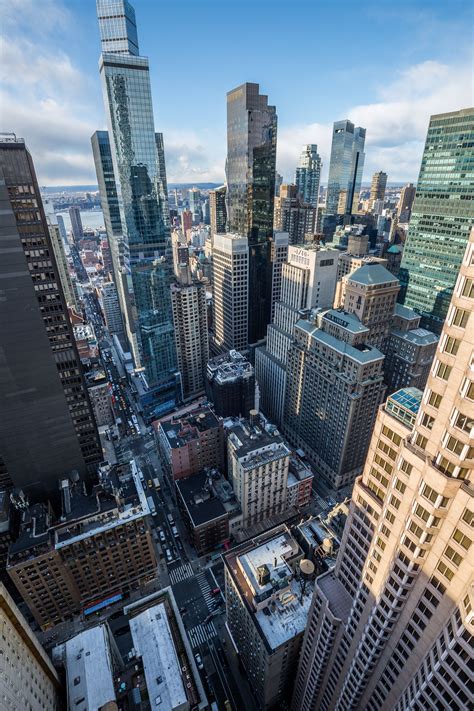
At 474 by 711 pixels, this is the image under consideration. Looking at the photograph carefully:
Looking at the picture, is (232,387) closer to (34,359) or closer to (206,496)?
(206,496)

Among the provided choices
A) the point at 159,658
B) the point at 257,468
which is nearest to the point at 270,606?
the point at 159,658

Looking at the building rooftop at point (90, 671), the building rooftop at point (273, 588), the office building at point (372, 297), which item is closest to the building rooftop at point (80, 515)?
the building rooftop at point (90, 671)

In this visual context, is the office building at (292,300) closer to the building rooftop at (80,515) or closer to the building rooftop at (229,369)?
the building rooftop at (229,369)

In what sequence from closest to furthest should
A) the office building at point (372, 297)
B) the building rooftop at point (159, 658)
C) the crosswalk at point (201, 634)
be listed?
the building rooftop at point (159, 658)
the crosswalk at point (201, 634)
the office building at point (372, 297)

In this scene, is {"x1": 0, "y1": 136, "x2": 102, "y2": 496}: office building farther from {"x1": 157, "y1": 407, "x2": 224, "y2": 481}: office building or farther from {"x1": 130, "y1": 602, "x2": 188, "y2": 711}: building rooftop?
{"x1": 130, "y1": 602, "x2": 188, "y2": 711}: building rooftop

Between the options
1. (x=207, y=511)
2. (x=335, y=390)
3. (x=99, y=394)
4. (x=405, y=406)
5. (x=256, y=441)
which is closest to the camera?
(x=405, y=406)

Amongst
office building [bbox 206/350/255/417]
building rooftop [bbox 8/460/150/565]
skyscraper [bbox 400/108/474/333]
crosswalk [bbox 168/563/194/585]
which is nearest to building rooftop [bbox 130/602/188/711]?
building rooftop [bbox 8/460/150/565]
